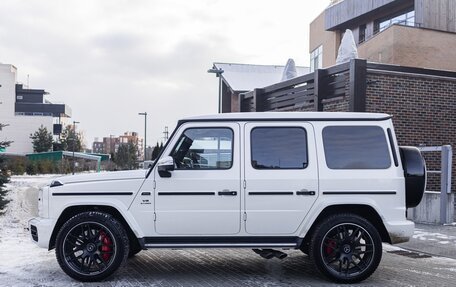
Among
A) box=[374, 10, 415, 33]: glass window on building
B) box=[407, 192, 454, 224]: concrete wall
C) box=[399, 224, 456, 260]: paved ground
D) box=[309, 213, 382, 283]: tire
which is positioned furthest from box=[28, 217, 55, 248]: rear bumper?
box=[374, 10, 415, 33]: glass window on building

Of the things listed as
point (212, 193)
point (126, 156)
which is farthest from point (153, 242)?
point (126, 156)

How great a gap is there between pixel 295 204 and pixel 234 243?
0.90 metres

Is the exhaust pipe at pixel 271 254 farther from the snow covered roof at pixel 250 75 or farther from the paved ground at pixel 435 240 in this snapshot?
the snow covered roof at pixel 250 75

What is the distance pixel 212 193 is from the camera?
248 inches

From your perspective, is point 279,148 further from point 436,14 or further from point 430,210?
point 436,14

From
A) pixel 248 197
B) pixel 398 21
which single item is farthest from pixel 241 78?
pixel 248 197

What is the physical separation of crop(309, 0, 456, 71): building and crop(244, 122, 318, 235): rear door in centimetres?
1288

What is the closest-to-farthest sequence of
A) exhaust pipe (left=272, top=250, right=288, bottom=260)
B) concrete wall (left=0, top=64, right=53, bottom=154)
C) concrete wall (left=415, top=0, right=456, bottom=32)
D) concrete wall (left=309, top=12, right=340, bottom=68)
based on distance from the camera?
exhaust pipe (left=272, top=250, right=288, bottom=260), concrete wall (left=415, top=0, right=456, bottom=32), concrete wall (left=309, top=12, right=340, bottom=68), concrete wall (left=0, top=64, right=53, bottom=154)

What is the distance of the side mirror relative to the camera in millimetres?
6246

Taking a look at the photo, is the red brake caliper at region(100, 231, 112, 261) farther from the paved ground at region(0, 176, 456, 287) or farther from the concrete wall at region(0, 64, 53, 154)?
the concrete wall at region(0, 64, 53, 154)

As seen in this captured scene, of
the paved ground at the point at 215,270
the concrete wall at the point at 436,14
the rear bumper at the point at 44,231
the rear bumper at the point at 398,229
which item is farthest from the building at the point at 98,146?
the rear bumper at the point at 398,229

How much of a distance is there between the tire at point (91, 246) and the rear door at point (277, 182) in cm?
163

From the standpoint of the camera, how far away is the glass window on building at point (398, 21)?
21.9 m

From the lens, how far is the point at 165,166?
20.5 ft
